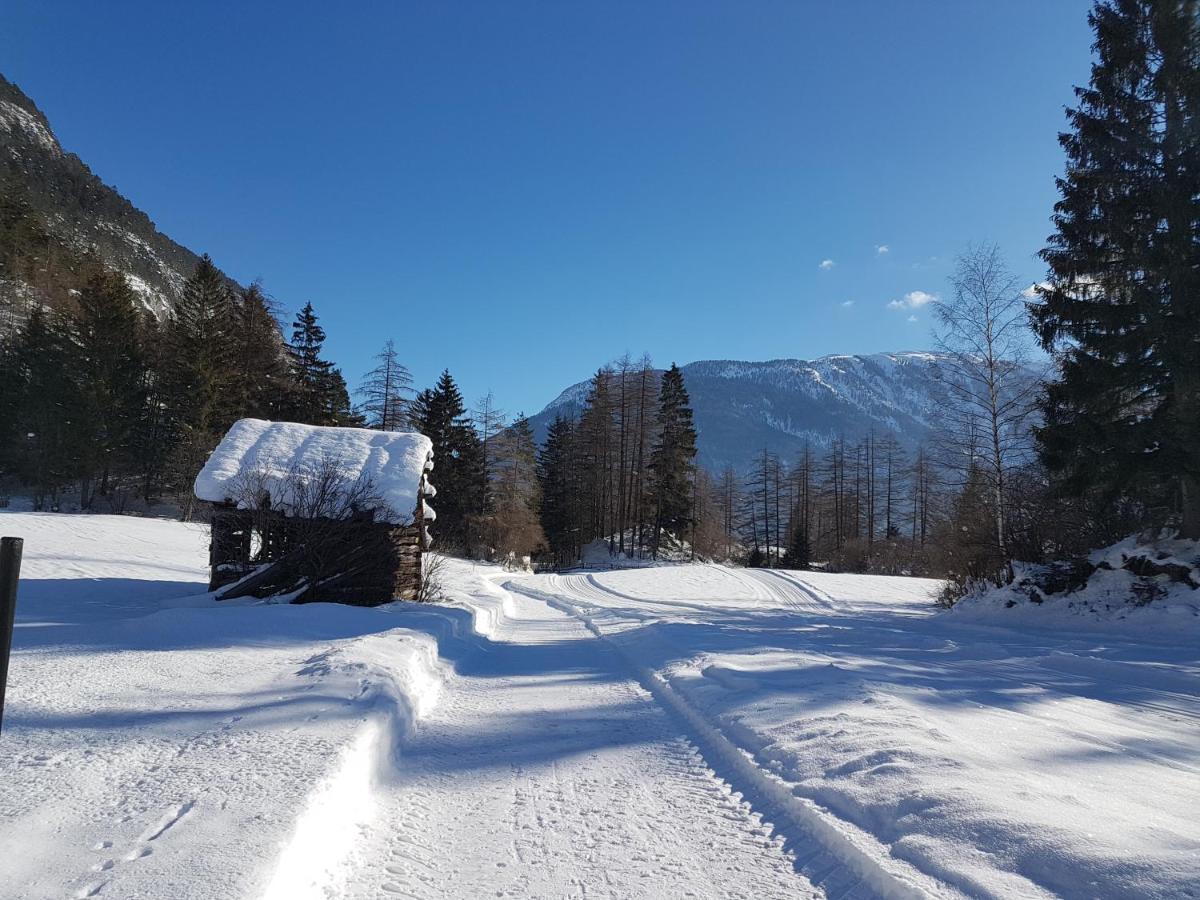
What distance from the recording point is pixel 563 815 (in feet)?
12.0

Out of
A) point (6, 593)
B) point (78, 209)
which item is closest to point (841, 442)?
point (6, 593)

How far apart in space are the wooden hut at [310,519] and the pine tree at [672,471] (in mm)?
26899

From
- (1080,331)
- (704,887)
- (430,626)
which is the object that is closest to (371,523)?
(430,626)

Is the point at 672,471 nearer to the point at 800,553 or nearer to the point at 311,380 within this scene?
the point at 800,553

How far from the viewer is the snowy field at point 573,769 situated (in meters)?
2.78

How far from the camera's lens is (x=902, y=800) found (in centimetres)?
347

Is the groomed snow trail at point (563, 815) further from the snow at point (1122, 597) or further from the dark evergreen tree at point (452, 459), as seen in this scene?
the dark evergreen tree at point (452, 459)

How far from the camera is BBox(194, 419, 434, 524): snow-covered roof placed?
12.8 m

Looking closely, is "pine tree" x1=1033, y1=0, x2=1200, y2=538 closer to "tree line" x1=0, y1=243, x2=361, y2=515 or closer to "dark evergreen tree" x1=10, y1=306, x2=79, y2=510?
"tree line" x1=0, y1=243, x2=361, y2=515

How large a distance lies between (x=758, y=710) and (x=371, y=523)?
32.6ft

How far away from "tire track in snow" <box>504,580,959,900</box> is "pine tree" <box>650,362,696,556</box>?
3496cm

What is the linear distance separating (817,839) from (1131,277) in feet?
52.9

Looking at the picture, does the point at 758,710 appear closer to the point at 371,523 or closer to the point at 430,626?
the point at 430,626

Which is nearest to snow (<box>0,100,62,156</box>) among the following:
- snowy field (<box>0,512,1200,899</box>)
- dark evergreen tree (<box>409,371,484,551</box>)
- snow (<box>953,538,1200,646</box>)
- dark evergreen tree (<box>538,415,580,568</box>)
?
dark evergreen tree (<box>409,371,484,551</box>)
